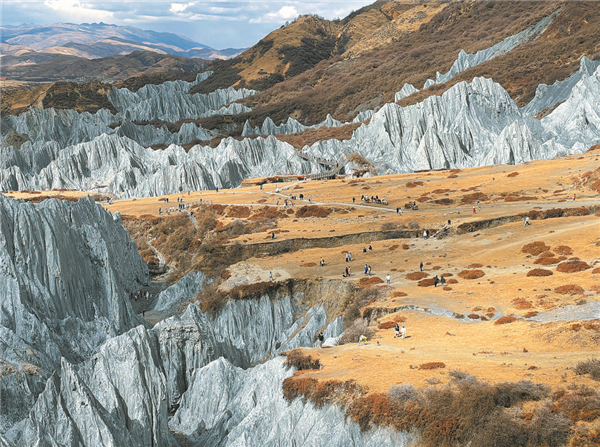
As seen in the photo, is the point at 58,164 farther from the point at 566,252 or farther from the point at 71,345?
the point at 566,252

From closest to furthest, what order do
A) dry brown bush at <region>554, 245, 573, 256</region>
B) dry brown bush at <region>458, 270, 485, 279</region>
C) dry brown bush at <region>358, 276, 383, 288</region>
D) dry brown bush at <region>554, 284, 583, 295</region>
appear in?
1. dry brown bush at <region>554, 284, 583, 295</region>
2. dry brown bush at <region>458, 270, 485, 279</region>
3. dry brown bush at <region>554, 245, 573, 256</region>
4. dry brown bush at <region>358, 276, 383, 288</region>

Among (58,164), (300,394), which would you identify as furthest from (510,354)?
(58,164)

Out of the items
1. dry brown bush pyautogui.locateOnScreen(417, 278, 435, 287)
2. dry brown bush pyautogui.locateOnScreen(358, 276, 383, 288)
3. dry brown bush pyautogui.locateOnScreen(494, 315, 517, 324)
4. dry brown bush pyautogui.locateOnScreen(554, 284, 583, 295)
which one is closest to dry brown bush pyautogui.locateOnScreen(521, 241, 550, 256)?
dry brown bush pyautogui.locateOnScreen(417, 278, 435, 287)

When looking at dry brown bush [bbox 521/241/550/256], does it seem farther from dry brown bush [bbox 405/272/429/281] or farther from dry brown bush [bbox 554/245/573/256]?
dry brown bush [bbox 405/272/429/281]

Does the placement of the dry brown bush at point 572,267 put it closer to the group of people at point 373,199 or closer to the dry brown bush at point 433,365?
the dry brown bush at point 433,365

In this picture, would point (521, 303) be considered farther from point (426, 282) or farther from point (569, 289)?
point (426, 282)

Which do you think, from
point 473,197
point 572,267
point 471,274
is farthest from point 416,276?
point 473,197
